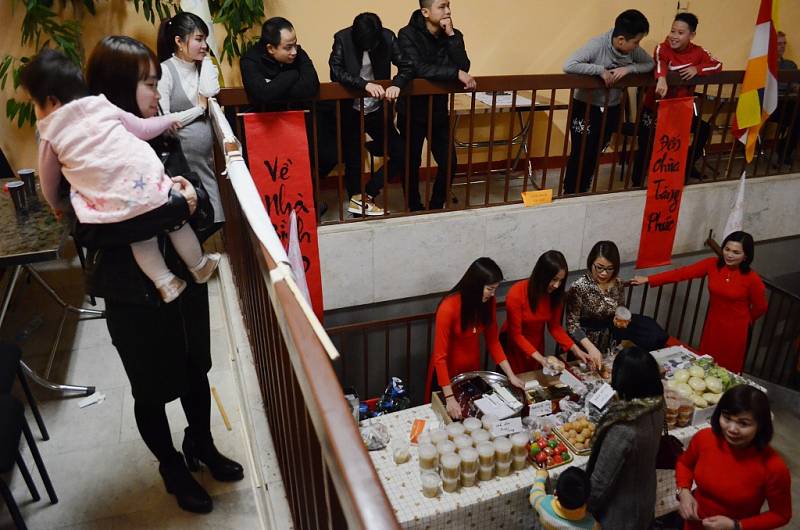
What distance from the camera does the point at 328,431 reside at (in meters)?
0.76

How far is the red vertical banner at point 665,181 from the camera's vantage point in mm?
4164

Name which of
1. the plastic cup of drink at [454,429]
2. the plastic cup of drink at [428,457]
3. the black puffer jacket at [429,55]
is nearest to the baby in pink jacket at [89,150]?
the plastic cup of drink at [428,457]

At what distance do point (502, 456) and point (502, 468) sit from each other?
62 mm

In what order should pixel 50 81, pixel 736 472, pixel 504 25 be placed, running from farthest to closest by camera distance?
1. pixel 504 25
2. pixel 736 472
3. pixel 50 81

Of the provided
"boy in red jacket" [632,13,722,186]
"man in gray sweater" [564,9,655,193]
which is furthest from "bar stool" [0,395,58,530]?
"boy in red jacket" [632,13,722,186]

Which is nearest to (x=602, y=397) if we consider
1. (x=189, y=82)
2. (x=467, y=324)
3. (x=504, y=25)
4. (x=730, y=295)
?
(x=467, y=324)

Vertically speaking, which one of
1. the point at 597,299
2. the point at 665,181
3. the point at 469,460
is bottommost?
the point at 469,460

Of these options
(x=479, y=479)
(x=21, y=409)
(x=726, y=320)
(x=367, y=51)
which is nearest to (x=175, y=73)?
(x=367, y=51)

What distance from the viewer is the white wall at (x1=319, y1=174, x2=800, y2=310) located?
157 inches

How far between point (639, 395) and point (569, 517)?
1.76ft

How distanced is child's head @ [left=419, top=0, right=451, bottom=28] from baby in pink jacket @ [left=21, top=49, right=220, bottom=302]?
2.55 m

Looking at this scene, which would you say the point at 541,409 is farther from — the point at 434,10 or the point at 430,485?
the point at 434,10

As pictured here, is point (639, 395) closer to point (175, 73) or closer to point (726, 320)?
point (726, 320)

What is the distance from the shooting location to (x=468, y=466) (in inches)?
93.0
